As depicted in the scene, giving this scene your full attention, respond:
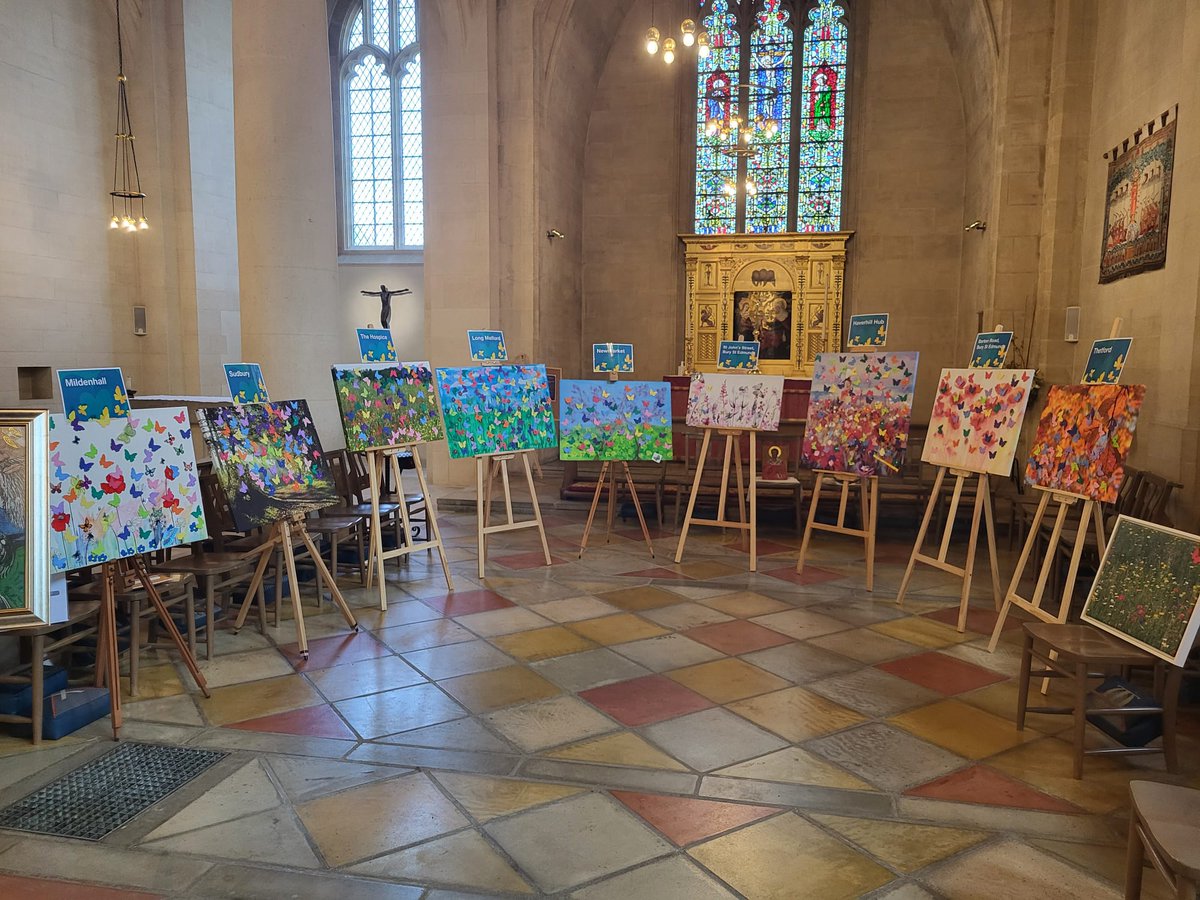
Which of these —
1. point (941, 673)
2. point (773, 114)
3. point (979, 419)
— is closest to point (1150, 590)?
point (941, 673)

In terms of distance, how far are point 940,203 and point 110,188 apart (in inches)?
418

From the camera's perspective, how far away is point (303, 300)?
253 inches

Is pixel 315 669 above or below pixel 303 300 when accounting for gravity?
below

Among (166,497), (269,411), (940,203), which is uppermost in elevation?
(940,203)

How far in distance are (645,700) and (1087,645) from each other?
1.82 metres

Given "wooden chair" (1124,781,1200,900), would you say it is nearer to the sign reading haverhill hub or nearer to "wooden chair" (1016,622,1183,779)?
"wooden chair" (1016,622,1183,779)

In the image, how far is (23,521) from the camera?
2.77m

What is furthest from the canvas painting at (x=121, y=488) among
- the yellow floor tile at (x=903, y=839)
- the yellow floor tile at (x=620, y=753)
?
the yellow floor tile at (x=903, y=839)

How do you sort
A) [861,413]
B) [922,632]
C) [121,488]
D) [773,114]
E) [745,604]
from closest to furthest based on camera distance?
[121,488]
[922,632]
[745,604]
[861,413]
[773,114]

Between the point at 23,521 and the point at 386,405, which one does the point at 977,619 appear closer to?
the point at 386,405

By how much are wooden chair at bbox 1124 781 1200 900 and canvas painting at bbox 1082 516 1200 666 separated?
0.95 metres

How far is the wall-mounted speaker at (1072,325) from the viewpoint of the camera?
7.71 metres

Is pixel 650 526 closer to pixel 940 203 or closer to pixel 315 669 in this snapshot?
pixel 315 669

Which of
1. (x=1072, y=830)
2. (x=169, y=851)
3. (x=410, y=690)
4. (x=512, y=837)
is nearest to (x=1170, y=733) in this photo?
(x=1072, y=830)
